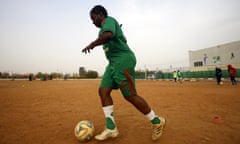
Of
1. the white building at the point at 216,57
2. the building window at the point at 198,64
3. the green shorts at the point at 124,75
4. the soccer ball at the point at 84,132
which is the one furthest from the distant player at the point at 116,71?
the building window at the point at 198,64

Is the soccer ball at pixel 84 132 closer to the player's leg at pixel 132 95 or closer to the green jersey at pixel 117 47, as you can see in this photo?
the player's leg at pixel 132 95

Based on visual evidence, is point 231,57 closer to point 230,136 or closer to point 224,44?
point 224,44

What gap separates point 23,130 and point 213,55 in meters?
41.1

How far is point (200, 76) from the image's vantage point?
27.2m

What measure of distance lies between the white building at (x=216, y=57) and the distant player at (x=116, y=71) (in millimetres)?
34703

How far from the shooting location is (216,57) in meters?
35.5

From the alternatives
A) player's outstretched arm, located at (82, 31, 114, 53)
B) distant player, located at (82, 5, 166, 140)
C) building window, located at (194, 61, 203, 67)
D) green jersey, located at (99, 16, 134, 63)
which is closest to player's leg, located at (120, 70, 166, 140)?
distant player, located at (82, 5, 166, 140)

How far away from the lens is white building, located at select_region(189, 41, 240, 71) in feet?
107

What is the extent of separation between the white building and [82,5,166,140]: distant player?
34703mm

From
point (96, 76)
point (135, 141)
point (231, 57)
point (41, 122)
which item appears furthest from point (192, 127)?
point (96, 76)

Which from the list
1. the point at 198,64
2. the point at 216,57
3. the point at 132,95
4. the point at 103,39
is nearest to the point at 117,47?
the point at 103,39

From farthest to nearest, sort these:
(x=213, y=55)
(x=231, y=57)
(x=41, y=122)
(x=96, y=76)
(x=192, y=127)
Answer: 1. (x=96, y=76)
2. (x=213, y=55)
3. (x=231, y=57)
4. (x=41, y=122)
5. (x=192, y=127)

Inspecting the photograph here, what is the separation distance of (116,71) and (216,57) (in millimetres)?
39439

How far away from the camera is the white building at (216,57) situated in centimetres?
3275
